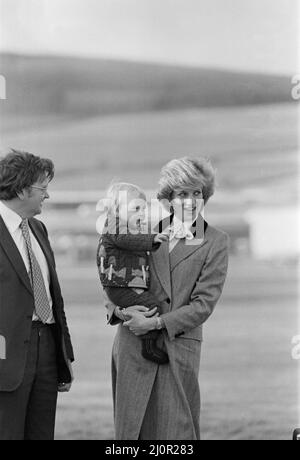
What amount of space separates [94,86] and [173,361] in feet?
5.36

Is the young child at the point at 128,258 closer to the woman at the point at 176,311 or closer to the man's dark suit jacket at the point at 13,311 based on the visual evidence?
the woman at the point at 176,311

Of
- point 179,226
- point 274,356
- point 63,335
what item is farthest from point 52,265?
point 274,356

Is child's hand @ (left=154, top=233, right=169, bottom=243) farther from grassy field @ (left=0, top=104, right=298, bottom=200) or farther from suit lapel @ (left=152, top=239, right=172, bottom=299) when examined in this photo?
grassy field @ (left=0, top=104, right=298, bottom=200)

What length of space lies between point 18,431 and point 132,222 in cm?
78

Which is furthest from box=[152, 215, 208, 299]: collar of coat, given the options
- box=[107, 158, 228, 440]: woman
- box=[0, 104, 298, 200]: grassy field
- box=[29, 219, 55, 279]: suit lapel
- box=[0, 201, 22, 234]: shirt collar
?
box=[0, 104, 298, 200]: grassy field

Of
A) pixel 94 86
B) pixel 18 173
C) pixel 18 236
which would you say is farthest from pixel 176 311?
pixel 94 86

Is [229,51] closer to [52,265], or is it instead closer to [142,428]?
[52,265]

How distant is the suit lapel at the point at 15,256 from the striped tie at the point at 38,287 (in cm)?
5

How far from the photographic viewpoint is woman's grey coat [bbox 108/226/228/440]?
8.20 ft

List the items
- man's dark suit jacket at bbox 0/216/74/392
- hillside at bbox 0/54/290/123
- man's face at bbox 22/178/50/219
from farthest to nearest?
hillside at bbox 0/54/290/123 → man's face at bbox 22/178/50/219 → man's dark suit jacket at bbox 0/216/74/392

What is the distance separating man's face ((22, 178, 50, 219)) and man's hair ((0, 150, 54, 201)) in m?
0.01

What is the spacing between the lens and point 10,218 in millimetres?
2510

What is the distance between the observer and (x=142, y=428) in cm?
254

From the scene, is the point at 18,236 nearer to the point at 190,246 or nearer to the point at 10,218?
the point at 10,218
